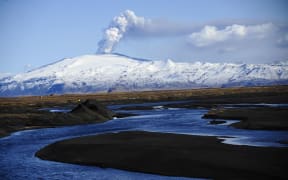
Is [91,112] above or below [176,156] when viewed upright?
above

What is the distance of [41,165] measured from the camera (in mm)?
34625

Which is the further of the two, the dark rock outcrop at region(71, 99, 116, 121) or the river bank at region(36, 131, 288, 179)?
the dark rock outcrop at region(71, 99, 116, 121)

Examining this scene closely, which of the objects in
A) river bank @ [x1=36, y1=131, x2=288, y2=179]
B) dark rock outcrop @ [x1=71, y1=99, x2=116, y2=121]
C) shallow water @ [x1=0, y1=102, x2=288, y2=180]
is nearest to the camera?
river bank @ [x1=36, y1=131, x2=288, y2=179]

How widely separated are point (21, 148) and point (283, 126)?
28.4m

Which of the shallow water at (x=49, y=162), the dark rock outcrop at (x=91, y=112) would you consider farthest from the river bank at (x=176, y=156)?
the dark rock outcrop at (x=91, y=112)

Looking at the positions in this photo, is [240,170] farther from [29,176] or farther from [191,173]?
[29,176]

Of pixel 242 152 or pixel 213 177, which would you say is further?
pixel 242 152

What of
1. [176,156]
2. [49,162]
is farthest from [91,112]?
[176,156]

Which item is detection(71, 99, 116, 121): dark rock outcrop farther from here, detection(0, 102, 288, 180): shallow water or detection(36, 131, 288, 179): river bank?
detection(36, 131, 288, 179): river bank

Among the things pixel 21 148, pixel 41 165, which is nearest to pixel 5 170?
pixel 41 165

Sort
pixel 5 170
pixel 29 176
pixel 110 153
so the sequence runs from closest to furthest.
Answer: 1. pixel 29 176
2. pixel 5 170
3. pixel 110 153

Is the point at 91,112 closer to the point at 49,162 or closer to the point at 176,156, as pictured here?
the point at 49,162

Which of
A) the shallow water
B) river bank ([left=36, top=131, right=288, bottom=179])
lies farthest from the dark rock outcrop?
river bank ([left=36, top=131, right=288, bottom=179])

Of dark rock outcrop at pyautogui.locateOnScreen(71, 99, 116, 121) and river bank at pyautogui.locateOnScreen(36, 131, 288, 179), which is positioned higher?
dark rock outcrop at pyautogui.locateOnScreen(71, 99, 116, 121)
